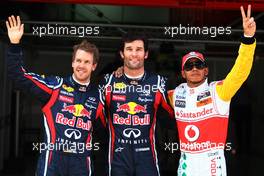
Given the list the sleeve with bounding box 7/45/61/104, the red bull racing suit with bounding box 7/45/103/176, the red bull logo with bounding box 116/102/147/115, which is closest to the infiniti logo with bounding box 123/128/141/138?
the red bull logo with bounding box 116/102/147/115

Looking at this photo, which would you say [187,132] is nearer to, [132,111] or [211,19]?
[132,111]

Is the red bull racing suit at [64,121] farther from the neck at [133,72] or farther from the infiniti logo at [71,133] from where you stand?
the neck at [133,72]

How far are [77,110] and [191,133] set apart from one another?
0.82m

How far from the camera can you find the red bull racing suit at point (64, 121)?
3.31 m

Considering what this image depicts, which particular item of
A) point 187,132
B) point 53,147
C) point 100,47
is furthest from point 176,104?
point 100,47

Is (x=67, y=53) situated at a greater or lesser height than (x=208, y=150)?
greater

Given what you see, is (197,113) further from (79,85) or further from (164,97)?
(79,85)

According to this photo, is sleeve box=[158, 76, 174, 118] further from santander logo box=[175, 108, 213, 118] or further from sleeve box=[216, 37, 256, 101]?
sleeve box=[216, 37, 256, 101]

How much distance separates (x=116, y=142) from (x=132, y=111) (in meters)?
0.26

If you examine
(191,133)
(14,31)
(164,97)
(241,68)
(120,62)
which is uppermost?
(120,62)

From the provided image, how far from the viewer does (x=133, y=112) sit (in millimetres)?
3486

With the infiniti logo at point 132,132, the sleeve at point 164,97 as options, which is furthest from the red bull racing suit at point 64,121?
the sleeve at point 164,97

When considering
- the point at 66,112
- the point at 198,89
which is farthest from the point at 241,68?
the point at 66,112

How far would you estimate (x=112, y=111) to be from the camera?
11.6 ft
